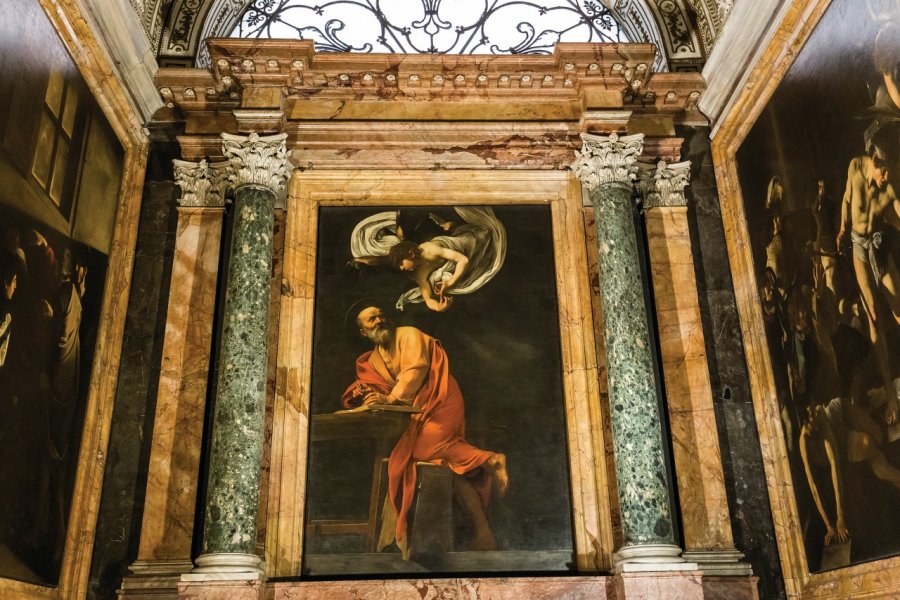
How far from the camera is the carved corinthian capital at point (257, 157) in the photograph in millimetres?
9617

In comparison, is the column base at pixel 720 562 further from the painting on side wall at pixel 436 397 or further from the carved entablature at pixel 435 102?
the carved entablature at pixel 435 102

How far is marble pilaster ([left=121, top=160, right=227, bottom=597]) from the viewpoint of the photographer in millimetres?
8625

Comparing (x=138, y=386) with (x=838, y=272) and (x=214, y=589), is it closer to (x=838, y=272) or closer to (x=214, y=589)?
(x=214, y=589)

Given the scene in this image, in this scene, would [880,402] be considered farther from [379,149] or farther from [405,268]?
[379,149]

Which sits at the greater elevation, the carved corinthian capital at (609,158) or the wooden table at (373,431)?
the carved corinthian capital at (609,158)

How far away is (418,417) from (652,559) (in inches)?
107

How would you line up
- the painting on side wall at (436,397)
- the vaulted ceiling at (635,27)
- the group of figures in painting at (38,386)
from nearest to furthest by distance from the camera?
1. the group of figures in painting at (38,386)
2. the painting on side wall at (436,397)
3. the vaulted ceiling at (635,27)

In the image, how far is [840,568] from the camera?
7590 millimetres

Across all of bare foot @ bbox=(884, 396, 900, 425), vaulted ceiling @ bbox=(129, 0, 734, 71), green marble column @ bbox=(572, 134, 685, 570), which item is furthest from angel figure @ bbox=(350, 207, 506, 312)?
bare foot @ bbox=(884, 396, 900, 425)

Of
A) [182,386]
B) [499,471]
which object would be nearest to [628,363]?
[499,471]

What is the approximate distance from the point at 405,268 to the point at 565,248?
5.99 feet

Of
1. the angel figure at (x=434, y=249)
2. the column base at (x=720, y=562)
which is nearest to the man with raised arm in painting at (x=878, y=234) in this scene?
the column base at (x=720, y=562)

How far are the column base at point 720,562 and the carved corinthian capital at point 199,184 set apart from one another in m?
6.27

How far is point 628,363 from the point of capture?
888cm
